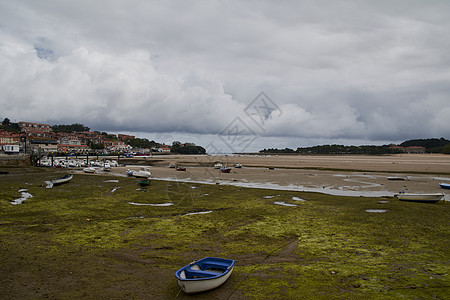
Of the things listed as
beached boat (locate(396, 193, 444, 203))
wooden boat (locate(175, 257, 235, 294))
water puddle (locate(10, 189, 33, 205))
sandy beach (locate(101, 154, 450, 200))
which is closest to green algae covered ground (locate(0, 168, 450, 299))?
wooden boat (locate(175, 257, 235, 294))

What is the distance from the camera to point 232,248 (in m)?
14.0

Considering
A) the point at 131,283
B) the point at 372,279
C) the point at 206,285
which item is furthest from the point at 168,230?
the point at 372,279

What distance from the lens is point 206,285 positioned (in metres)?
9.34

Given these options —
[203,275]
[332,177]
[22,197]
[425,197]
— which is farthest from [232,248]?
[332,177]

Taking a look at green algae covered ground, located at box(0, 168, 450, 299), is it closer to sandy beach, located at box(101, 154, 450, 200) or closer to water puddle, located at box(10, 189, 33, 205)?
water puddle, located at box(10, 189, 33, 205)

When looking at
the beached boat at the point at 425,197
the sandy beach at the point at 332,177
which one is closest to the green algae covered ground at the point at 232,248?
the beached boat at the point at 425,197

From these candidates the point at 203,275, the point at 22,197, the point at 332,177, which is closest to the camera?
the point at 203,275

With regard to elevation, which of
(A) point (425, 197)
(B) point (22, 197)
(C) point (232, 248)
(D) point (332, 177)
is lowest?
(C) point (232, 248)

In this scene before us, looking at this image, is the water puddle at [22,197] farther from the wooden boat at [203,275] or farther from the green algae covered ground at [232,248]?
the wooden boat at [203,275]

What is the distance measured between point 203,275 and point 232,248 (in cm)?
437

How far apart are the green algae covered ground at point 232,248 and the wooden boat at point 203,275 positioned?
1.08ft

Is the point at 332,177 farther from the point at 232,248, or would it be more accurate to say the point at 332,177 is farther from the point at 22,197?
the point at 22,197

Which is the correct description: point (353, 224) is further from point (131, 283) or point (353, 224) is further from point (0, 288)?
point (0, 288)

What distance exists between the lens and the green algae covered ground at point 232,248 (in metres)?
→ 9.71
